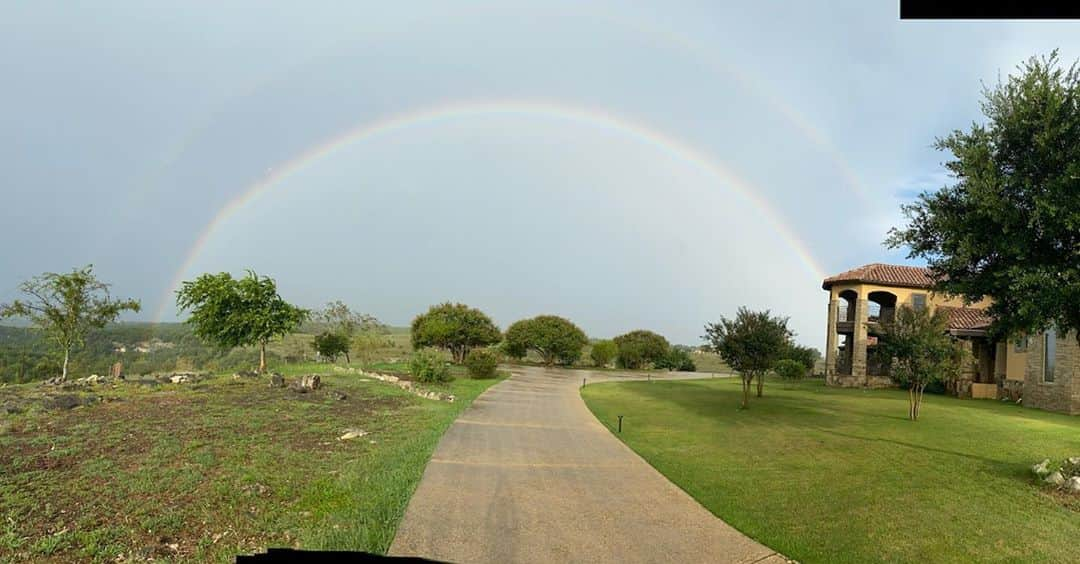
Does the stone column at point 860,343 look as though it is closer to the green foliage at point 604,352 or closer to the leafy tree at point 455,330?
the green foliage at point 604,352

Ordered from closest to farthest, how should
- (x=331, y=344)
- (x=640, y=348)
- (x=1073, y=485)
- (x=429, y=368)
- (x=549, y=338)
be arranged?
1. (x=1073, y=485)
2. (x=429, y=368)
3. (x=331, y=344)
4. (x=549, y=338)
5. (x=640, y=348)

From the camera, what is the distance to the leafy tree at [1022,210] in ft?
33.3

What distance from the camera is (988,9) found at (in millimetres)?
1028

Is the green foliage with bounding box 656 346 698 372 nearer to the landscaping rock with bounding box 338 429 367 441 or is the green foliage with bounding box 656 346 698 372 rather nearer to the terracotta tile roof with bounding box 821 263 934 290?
the terracotta tile roof with bounding box 821 263 934 290

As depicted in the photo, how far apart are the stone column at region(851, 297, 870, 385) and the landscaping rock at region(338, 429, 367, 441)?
3816 centimetres

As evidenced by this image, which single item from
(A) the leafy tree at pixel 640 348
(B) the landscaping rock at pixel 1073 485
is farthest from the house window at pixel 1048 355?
(A) the leafy tree at pixel 640 348

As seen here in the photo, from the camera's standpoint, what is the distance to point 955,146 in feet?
39.9

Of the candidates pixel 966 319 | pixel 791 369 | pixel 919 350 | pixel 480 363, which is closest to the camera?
pixel 919 350

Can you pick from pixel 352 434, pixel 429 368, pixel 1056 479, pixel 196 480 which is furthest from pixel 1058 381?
pixel 196 480

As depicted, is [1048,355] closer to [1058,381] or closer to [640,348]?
[1058,381]

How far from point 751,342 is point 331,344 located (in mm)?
34803

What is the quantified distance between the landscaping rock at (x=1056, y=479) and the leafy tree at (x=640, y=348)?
184ft

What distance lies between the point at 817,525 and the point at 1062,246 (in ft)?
26.1

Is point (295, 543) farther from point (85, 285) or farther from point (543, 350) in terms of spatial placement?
point (543, 350)
